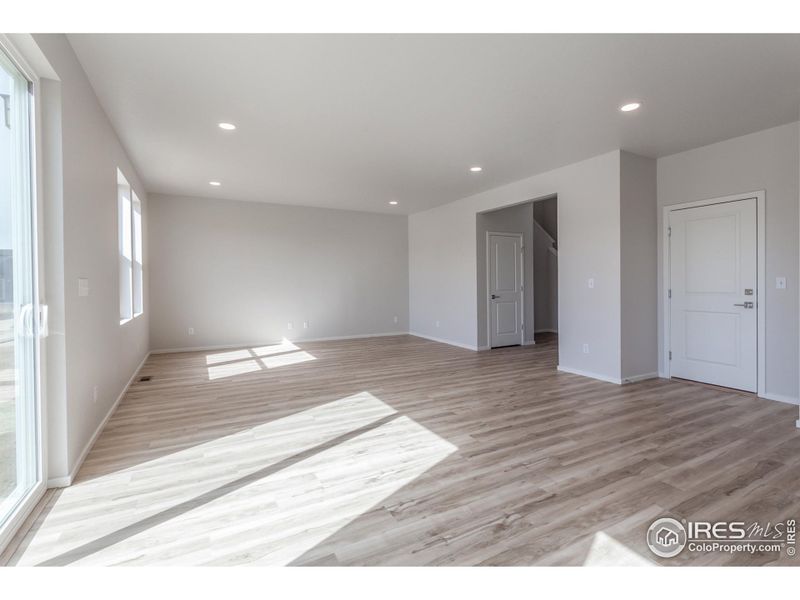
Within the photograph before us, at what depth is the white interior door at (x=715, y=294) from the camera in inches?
153

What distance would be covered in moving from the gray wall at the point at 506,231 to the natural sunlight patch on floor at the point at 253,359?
293 centimetres

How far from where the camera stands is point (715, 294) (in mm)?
4129

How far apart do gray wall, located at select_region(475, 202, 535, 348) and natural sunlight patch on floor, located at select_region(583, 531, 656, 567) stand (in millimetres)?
4896

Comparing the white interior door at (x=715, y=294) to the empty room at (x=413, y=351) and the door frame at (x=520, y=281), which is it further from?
the door frame at (x=520, y=281)

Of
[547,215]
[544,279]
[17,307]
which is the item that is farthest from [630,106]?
[547,215]

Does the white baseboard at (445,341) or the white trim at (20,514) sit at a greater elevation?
the white baseboard at (445,341)

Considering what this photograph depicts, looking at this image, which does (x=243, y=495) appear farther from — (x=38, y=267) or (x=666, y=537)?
(x=666, y=537)

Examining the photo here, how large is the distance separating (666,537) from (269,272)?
671 centimetres

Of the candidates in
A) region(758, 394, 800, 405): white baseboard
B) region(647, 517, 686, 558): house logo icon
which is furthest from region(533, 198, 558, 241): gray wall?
region(647, 517, 686, 558): house logo icon

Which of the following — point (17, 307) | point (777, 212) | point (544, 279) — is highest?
point (777, 212)

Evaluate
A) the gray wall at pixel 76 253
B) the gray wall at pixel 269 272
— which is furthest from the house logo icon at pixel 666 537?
the gray wall at pixel 269 272

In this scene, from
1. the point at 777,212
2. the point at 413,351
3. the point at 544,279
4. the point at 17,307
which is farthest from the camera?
the point at 544,279

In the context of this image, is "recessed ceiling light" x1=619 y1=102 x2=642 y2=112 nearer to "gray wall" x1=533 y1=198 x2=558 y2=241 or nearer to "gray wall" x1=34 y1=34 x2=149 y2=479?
"gray wall" x1=34 y1=34 x2=149 y2=479
